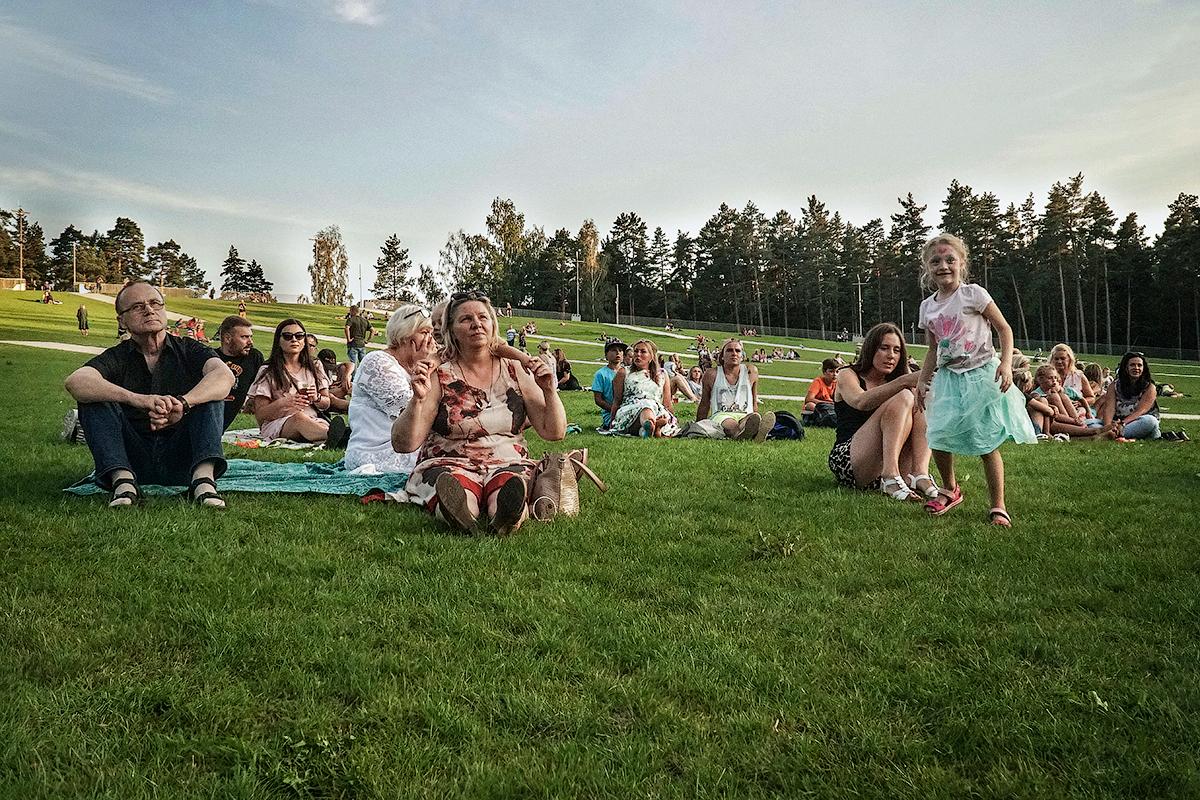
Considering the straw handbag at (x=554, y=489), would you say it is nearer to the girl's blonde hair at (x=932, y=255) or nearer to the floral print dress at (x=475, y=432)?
the floral print dress at (x=475, y=432)

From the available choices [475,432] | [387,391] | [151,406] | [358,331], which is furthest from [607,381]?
[151,406]

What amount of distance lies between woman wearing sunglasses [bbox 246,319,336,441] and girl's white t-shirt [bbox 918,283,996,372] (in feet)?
21.5

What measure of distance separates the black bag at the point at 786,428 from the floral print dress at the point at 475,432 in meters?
5.75

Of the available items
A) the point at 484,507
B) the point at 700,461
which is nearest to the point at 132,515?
the point at 484,507

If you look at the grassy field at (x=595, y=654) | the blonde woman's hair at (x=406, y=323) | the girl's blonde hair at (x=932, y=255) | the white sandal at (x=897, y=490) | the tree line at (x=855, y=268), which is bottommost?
the grassy field at (x=595, y=654)

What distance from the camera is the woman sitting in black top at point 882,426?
5781 millimetres

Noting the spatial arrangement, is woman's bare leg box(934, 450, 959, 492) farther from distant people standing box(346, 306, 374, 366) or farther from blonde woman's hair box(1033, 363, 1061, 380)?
distant people standing box(346, 306, 374, 366)

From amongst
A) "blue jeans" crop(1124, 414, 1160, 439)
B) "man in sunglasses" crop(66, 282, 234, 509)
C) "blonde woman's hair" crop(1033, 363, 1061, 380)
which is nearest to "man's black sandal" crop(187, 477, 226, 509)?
"man in sunglasses" crop(66, 282, 234, 509)

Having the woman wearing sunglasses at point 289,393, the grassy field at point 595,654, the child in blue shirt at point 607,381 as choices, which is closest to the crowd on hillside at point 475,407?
the grassy field at point 595,654

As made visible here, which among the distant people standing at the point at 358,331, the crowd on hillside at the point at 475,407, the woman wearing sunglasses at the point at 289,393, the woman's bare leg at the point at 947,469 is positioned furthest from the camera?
the distant people standing at the point at 358,331

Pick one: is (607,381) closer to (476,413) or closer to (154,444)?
(476,413)

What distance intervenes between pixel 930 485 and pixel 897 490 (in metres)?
0.25

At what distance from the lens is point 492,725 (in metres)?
2.29

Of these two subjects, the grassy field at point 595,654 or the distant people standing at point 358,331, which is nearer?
the grassy field at point 595,654
